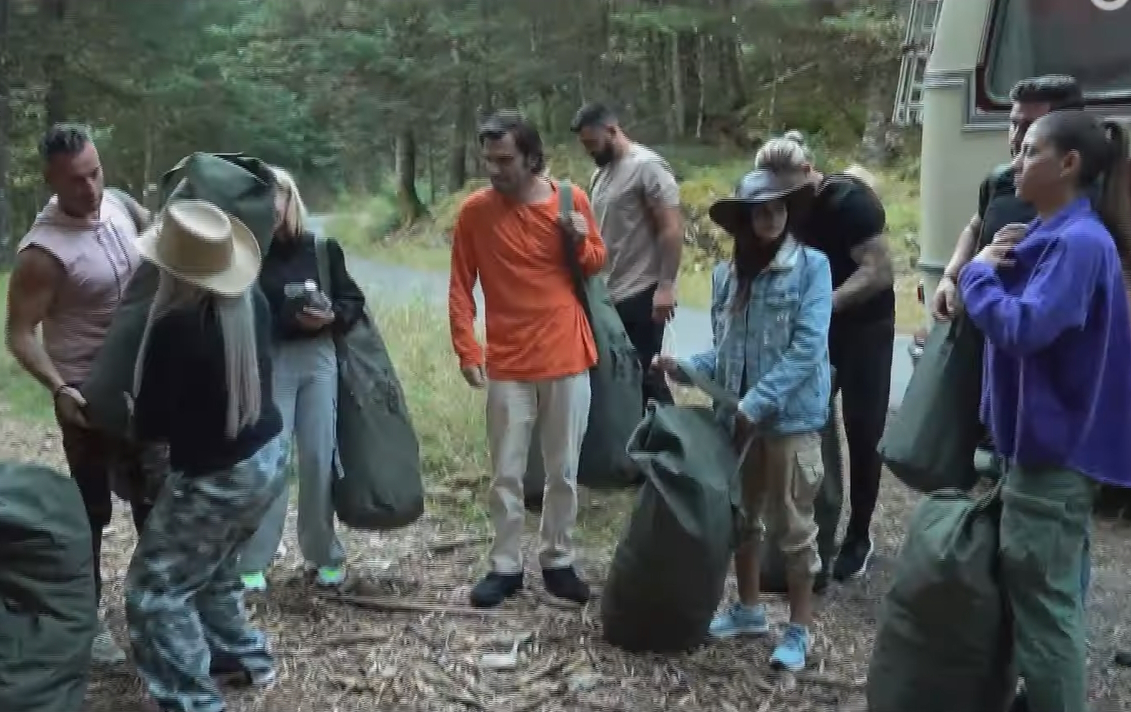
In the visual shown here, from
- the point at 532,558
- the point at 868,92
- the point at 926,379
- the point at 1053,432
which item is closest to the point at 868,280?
the point at 926,379

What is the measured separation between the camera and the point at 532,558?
4.71m

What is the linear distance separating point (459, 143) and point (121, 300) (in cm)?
1806

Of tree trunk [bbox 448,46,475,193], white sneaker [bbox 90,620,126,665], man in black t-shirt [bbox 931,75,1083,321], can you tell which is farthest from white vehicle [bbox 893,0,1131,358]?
tree trunk [bbox 448,46,475,193]

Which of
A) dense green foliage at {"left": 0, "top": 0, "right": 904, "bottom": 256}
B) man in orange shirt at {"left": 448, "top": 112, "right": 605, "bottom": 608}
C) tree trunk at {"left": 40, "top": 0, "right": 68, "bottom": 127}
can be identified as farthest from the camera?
dense green foliage at {"left": 0, "top": 0, "right": 904, "bottom": 256}

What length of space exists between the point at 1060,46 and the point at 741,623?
3158 millimetres

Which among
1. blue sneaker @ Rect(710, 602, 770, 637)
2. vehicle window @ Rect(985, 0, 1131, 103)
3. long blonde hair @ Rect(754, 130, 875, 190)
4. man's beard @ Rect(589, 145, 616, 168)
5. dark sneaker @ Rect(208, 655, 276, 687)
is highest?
vehicle window @ Rect(985, 0, 1131, 103)

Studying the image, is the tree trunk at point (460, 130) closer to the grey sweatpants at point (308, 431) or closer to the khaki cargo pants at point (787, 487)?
the grey sweatpants at point (308, 431)

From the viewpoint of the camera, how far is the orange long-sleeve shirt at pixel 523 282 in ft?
13.2

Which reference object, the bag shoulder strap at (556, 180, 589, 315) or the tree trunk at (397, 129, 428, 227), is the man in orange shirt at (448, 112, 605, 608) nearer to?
the bag shoulder strap at (556, 180, 589, 315)

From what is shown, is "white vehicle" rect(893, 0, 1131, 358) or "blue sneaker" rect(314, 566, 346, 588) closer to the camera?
"blue sneaker" rect(314, 566, 346, 588)

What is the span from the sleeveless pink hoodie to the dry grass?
109 cm

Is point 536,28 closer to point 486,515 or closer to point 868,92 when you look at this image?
point 868,92

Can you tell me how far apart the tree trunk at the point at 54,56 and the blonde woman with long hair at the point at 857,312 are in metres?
11.0

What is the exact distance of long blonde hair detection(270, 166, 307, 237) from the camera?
3.92 meters
